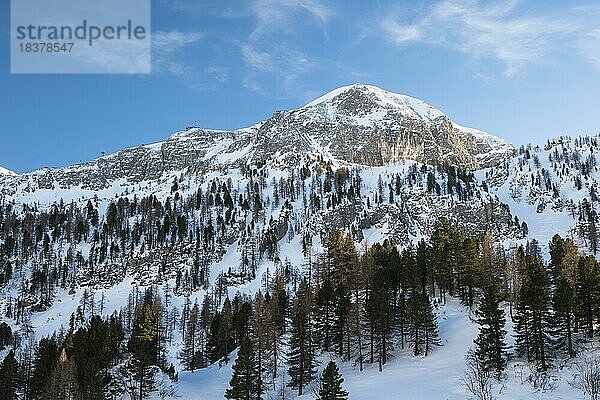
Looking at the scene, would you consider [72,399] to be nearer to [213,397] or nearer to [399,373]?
[213,397]

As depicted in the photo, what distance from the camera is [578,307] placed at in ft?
213

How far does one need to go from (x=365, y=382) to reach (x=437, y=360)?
38.9 feet

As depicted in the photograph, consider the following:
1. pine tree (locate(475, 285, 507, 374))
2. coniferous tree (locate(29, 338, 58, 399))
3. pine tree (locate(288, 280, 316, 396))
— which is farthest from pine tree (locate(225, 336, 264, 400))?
pine tree (locate(475, 285, 507, 374))

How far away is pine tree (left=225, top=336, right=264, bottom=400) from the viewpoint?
6341 centimetres

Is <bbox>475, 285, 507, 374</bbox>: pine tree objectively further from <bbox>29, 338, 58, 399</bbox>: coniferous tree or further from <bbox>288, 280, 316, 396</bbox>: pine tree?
<bbox>29, 338, 58, 399</bbox>: coniferous tree

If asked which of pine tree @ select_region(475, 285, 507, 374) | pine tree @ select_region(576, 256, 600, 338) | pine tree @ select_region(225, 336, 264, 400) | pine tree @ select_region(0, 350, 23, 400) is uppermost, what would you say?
pine tree @ select_region(576, 256, 600, 338)

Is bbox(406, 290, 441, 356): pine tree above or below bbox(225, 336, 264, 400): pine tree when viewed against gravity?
above

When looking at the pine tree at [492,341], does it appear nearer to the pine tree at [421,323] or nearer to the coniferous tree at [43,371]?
the pine tree at [421,323]

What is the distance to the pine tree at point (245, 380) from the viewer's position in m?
63.4

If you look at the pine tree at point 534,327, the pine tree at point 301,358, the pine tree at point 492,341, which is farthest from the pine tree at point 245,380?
the pine tree at point 534,327

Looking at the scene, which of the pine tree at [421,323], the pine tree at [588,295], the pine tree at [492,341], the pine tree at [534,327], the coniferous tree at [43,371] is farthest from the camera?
the coniferous tree at [43,371]

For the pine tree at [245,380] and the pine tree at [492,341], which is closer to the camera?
the pine tree at [492,341]

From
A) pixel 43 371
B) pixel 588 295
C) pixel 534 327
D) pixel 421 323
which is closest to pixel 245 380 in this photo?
pixel 421 323

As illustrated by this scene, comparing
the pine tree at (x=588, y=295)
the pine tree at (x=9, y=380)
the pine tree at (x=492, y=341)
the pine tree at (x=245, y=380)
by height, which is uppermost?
the pine tree at (x=588, y=295)
